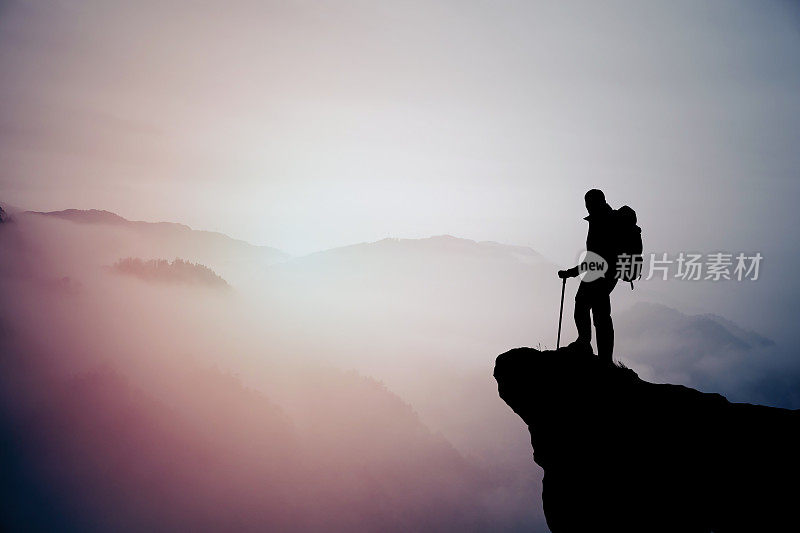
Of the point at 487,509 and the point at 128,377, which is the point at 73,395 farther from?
the point at 487,509

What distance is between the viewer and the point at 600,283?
873 centimetres

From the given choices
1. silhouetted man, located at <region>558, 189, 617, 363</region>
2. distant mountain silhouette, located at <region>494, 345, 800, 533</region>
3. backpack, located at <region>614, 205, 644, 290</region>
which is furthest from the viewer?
silhouetted man, located at <region>558, 189, 617, 363</region>

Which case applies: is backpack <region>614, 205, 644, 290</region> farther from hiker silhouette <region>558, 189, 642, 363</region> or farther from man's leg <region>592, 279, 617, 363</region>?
man's leg <region>592, 279, 617, 363</region>

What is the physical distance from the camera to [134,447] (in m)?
157

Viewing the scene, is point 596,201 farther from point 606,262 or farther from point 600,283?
point 600,283

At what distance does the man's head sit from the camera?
8.73 m

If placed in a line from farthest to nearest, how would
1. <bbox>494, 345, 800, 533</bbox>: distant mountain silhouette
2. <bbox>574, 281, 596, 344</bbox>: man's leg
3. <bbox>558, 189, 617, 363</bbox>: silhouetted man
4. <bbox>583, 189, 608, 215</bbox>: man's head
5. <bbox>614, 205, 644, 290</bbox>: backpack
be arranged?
<bbox>574, 281, 596, 344</bbox>: man's leg → <bbox>583, 189, 608, 215</bbox>: man's head → <bbox>558, 189, 617, 363</bbox>: silhouetted man → <bbox>614, 205, 644, 290</bbox>: backpack → <bbox>494, 345, 800, 533</bbox>: distant mountain silhouette

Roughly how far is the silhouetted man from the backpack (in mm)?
112

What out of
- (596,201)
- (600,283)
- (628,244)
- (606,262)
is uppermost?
(596,201)

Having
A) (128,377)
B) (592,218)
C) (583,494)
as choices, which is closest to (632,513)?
(583,494)

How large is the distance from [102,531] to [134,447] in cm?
3010

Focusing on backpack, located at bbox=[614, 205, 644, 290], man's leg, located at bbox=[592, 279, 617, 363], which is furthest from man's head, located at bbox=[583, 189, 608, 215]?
man's leg, located at bbox=[592, 279, 617, 363]

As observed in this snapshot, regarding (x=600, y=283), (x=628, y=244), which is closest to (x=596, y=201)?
(x=628, y=244)

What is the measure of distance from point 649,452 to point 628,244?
3.81 meters
